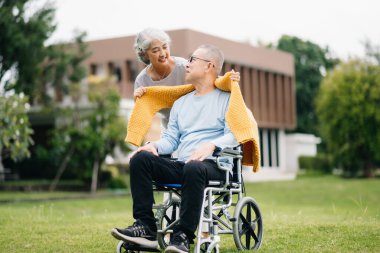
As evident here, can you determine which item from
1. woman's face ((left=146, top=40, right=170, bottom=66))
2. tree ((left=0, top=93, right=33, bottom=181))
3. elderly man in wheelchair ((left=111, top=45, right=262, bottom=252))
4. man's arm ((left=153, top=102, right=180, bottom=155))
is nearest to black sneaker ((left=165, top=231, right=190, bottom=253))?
elderly man in wheelchair ((left=111, top=45, right=262, bottom=252))

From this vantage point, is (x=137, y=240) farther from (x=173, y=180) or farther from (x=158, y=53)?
(x=158, y=53)

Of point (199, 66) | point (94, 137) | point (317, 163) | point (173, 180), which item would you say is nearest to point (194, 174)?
point (173, 180)

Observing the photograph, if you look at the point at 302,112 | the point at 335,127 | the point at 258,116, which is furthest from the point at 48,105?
the point at 302,112

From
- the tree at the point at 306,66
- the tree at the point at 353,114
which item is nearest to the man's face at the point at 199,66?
the tree at the point at 353,114

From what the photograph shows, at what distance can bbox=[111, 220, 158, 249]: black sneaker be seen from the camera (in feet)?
14.6

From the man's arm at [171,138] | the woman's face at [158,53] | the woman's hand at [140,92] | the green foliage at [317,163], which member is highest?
the woman's face at [158,53]

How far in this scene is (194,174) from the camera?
448cm

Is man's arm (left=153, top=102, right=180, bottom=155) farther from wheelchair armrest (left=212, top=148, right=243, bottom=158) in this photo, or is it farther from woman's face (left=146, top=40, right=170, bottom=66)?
woman's face (left=146, top=40, right=170, bottom=66)

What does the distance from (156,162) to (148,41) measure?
1.19 m

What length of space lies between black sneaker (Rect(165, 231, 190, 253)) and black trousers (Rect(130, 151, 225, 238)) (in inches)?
1.8

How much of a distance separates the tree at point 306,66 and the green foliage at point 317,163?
543cm

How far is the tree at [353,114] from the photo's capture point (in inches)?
1264

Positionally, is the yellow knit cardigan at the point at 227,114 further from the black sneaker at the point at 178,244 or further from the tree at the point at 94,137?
the tree at the point at 94,137

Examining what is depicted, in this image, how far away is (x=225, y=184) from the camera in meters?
4.75
